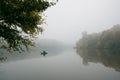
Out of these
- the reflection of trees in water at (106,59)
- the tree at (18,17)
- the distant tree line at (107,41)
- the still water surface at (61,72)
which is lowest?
the tree at (18,17)

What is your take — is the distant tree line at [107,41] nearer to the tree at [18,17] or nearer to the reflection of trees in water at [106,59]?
the reflection of trees in water at [106,59]

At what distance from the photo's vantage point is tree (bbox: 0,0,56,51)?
10.8m

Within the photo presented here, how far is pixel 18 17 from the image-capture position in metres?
11.5

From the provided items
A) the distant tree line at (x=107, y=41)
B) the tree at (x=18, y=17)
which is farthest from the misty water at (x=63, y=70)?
the distant tree line at (x=107, y=41)

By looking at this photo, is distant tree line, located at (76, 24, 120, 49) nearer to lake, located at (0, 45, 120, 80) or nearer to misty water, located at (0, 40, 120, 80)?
misty water, located at (0, 40, 120, 80)

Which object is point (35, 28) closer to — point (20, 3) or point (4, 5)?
point (20, 3)

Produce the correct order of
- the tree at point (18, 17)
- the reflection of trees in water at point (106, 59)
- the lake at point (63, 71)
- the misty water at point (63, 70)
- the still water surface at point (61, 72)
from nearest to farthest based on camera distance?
the tree at point (18, 17)
the still water surface at point (61, 72)
the lake at point (63, 71)
the misty water at point (63, 70)
the reflection of trees in water at point (106, 59)

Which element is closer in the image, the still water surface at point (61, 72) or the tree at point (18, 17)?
the tree at point (18, 17)

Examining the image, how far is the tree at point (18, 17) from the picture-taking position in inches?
425

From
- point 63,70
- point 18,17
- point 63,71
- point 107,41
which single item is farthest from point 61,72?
point 107,41

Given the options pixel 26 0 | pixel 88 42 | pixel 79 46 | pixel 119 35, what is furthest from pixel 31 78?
pixel 79 46

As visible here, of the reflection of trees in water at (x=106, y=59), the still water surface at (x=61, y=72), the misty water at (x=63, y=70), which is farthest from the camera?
the reflection of trees in water at (x=106, y=59)

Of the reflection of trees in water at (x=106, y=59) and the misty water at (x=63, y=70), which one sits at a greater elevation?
the reflection of trees in water at (x=106, y=59)

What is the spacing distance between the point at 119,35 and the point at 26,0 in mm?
129587
